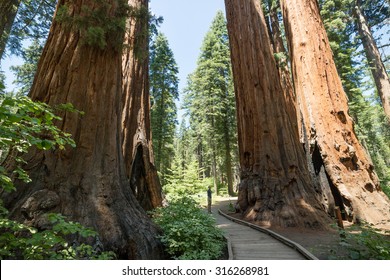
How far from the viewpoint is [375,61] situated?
44.2ft

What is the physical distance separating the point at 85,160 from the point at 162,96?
16.7m

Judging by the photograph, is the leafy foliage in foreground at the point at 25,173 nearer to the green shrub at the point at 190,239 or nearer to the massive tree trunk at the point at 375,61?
the green shrub at the point at 190,239

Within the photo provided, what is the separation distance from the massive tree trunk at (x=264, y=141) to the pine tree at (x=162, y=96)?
32.9ft

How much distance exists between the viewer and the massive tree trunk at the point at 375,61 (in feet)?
42.4

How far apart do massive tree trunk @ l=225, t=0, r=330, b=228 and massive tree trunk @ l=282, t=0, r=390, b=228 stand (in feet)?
2.58

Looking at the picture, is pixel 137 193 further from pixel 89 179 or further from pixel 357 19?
pixel 357 19

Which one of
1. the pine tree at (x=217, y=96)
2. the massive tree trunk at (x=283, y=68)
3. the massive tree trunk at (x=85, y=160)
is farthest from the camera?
the pine tree at (x=217, y=96)

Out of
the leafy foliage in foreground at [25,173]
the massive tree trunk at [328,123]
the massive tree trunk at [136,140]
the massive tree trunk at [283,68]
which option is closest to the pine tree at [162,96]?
the massive tree trunk at [283,68]

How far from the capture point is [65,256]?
2.42 m

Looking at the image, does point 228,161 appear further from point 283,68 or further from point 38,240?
point 38,240

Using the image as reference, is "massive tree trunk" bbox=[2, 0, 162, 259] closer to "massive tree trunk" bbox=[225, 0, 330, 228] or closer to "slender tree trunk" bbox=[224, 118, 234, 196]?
"massive tree trunk" bbox=[225, 0, 330, 228]

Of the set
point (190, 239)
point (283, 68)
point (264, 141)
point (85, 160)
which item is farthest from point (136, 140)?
point (283, 68)

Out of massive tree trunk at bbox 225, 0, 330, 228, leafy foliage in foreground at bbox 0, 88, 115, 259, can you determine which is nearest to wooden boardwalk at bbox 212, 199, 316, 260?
massive tree trunk at bbox 225, 0, 330, 228

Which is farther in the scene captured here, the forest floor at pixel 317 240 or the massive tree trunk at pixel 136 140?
the massive tree trunk at pixel 136 140
